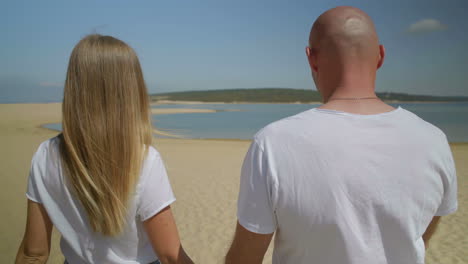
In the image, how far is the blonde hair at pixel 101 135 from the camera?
1354mm

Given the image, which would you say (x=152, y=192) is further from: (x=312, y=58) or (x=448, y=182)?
(x=448, y=182)

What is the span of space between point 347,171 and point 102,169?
1.06 m

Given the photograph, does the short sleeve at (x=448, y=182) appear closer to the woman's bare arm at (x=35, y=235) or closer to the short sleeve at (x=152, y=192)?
the short sleeve at (x=152, y=192)

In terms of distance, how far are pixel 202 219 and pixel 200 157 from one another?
744 centimetres

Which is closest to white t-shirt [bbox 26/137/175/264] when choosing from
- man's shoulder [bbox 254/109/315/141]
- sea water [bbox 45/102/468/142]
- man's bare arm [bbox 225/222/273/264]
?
man's bare arm [bbox 225/222/273/264]

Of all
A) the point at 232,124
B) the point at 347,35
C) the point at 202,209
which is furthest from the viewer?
the point at 232,124

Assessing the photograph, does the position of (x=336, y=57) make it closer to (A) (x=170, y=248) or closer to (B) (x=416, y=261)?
(B) (x=416, y=261)

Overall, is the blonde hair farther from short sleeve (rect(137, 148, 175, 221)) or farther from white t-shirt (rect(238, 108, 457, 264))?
white t-shirt (rect(238, 108, 457, 264))

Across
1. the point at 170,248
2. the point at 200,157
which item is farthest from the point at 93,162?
the point at 200,157

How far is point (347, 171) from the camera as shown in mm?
1044

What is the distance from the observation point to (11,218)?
593cm

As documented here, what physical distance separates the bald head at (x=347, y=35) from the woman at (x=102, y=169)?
2.89 feet

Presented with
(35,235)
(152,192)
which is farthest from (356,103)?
(35,235)

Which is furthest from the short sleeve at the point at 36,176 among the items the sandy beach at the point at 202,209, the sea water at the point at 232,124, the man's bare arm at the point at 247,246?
the sea water at the point at 232,124
